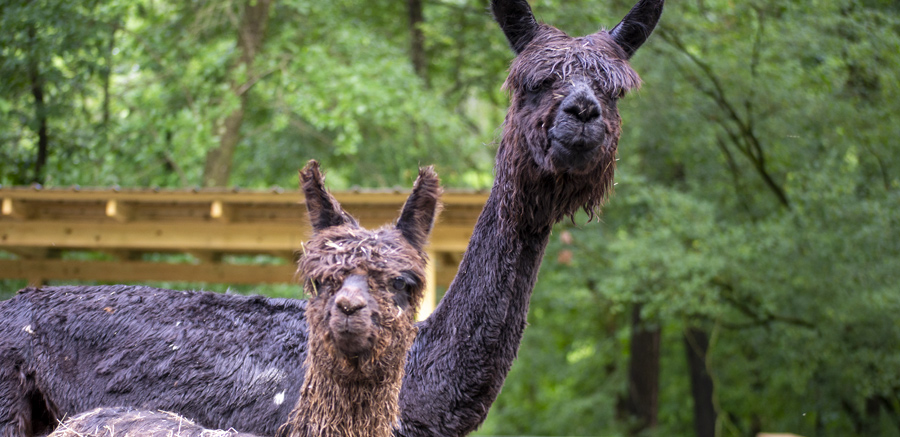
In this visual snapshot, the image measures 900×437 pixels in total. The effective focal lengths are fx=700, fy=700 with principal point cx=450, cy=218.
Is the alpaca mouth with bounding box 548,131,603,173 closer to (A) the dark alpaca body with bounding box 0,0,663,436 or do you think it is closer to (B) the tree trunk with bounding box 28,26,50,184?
(A) the dark alpaca body with bounding box 0,0,663,436

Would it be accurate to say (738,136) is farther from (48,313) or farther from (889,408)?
(48,313)

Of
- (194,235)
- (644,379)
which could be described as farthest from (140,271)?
(644,379)

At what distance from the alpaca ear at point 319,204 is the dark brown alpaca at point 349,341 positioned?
0.09 m

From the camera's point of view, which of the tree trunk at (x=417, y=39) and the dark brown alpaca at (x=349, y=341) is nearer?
the dark brown alpaca at (x=349, y=341)

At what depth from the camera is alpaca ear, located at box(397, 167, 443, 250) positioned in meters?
2.80

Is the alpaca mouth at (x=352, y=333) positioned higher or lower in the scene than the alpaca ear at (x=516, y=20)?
lower

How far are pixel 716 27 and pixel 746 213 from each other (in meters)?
3.26

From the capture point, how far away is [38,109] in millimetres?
7539

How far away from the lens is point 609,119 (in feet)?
9.09

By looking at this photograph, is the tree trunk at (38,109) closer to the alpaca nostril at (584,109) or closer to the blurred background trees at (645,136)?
the blurred background trees at (645,136)

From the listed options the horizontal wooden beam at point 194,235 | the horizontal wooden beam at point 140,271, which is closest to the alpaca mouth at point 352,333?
the horizontal wooden beam at point 194,235

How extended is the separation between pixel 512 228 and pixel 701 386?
11.6 metres

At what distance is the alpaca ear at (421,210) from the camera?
2801mm

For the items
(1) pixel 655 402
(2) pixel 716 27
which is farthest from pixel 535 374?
(2) pixel 716 27
